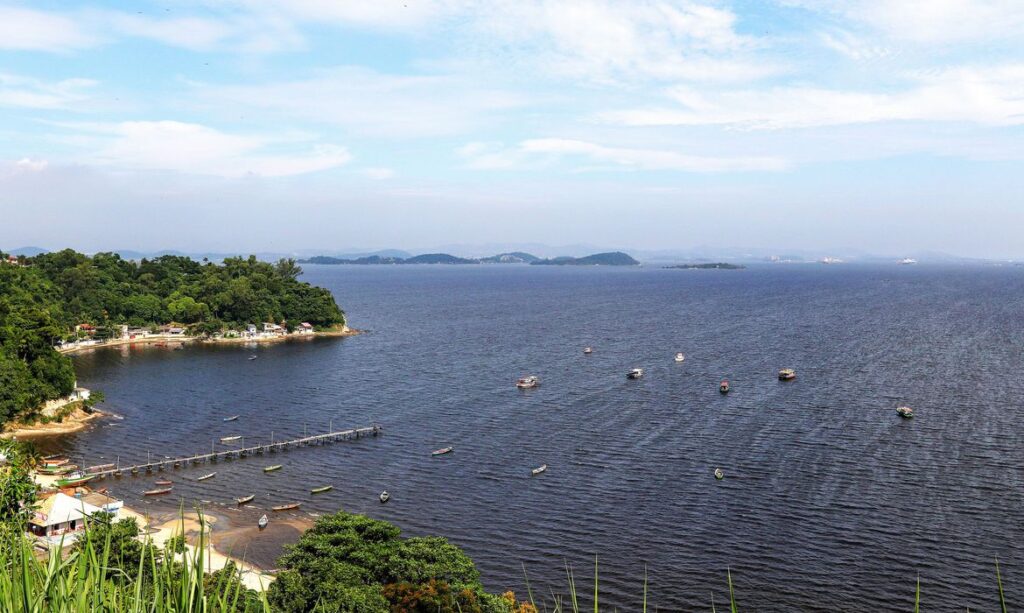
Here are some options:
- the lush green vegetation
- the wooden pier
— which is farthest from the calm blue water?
the lush green vegetation

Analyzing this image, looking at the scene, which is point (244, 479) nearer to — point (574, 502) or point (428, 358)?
point (574, 502)

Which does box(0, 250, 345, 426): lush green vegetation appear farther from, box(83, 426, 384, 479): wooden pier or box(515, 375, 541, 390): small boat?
box(515, 375, 541, 390): small boat

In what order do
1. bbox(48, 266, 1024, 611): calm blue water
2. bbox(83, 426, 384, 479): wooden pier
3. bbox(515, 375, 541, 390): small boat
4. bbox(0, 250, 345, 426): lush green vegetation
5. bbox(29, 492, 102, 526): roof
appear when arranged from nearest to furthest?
bbox(29, 492, 102, 526): roof
bbox(48, 266, 1024, 611): calm blue water
bbox(83, 426, 384, 479): wooden pier
bbox(515, 375, 541, 390): small boat
bbox(0, 250, 345, 426): lush green vegetation

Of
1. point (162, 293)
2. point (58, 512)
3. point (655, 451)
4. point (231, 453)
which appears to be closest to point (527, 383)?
point (655, 451)

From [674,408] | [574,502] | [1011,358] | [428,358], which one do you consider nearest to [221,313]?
[428,358]

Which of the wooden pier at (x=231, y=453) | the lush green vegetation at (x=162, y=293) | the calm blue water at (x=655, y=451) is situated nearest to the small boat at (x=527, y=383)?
the calm blue water at (x=655, y=451)

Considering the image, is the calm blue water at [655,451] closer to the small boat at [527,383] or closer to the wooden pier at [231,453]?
the small boat at [527,383]

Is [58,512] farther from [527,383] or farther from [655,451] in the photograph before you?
[527,383]
